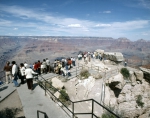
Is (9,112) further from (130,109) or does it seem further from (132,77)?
(132,77)

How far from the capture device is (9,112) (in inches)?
239

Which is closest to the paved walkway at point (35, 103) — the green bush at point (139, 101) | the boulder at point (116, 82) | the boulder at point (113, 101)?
the boulder at point (113, 101)

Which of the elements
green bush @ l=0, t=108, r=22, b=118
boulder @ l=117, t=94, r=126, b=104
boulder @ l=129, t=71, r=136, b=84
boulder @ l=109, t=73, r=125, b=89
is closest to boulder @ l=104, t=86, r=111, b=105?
boulder @ l=109, t=73, r=125, b=89

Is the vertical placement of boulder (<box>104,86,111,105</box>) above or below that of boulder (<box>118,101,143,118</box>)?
above

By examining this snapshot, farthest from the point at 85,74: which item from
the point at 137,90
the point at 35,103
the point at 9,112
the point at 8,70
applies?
the point at 9,112

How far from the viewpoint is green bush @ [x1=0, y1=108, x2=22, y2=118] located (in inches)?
228

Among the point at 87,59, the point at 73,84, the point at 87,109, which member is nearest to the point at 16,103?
the point at 87,109

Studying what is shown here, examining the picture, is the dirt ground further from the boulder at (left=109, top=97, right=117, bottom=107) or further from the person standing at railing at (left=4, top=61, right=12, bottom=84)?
the boulder at (left=109, top=97, right=117, bottom=107)

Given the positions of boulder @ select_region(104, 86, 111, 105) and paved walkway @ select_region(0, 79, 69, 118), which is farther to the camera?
boulder @ select_region(104, 86, 111, 105)

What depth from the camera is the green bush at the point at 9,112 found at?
5.80 meters

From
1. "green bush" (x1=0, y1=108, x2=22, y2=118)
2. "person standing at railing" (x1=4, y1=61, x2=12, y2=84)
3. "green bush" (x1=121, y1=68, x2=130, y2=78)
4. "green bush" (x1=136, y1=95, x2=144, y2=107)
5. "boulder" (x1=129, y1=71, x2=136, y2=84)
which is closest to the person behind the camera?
"green bush" (x1=0, y1=108, x2=22, y2=118)

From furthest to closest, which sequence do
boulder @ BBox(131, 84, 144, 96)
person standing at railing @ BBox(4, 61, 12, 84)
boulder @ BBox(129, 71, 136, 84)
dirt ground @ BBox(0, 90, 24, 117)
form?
boulder @ BBox(129, 71, 136, 84) < boulder @ BBox(131, 84, 144, 96) < person standing at railing @ BBox(4, 61, 12, 84) < dirt ground @ BBox(0, 90, 24, 117)

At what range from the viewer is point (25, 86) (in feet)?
30.9

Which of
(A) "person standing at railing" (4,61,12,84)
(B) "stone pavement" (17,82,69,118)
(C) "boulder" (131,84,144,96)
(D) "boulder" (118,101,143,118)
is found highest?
(A) "person standing at railing" (4,61,12,84)
